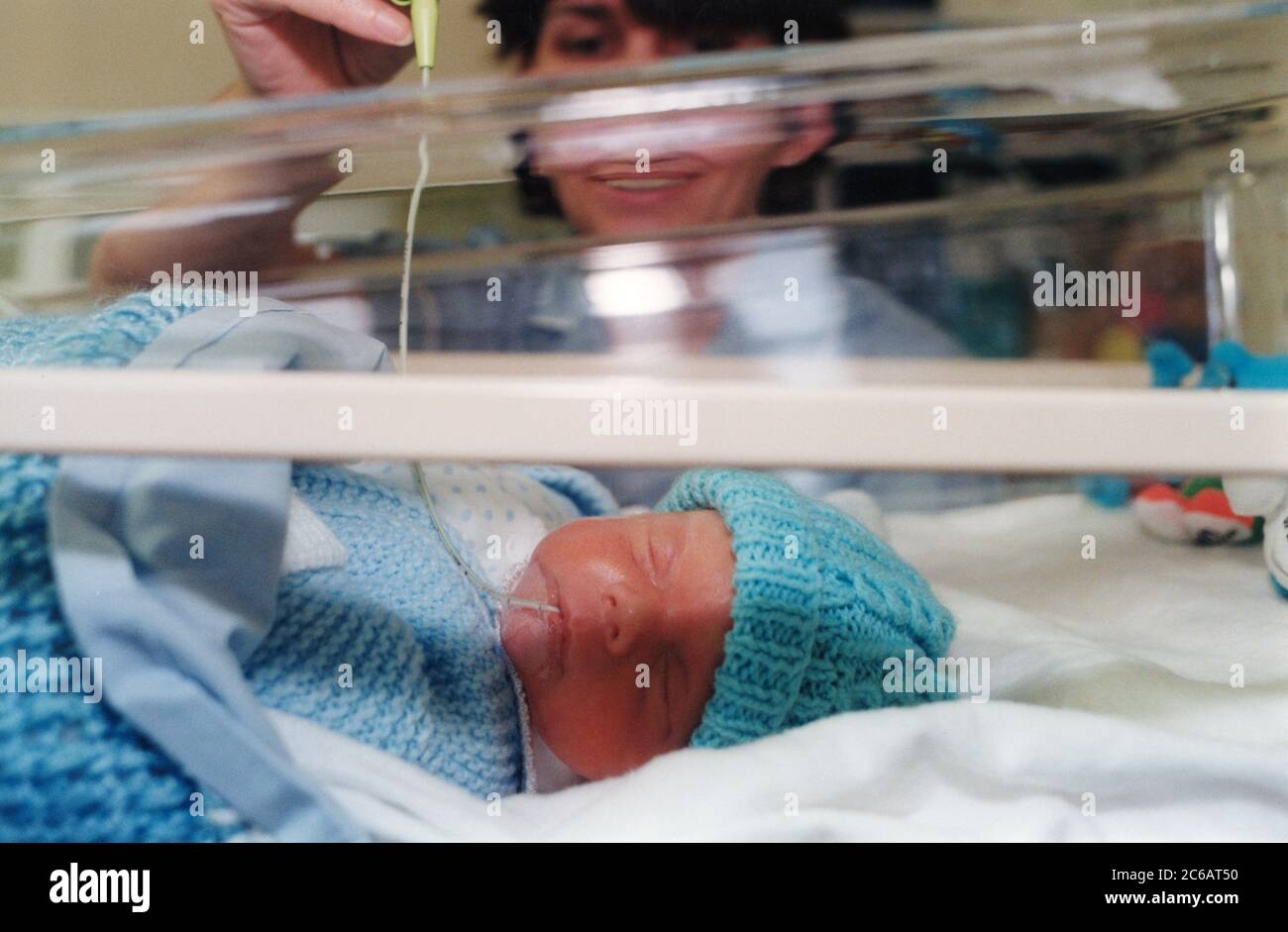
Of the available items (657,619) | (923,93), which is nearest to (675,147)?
(923,93)

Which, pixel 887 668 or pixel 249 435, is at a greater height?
pixel 249 435

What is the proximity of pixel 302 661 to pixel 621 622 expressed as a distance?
0.21 m

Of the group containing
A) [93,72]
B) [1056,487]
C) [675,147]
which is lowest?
[1056,487]

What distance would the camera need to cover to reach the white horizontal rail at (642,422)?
44 centimetres

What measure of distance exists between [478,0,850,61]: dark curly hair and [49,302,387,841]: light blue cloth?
23.8 inches

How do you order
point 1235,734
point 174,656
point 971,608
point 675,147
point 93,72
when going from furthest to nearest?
1. point 93,72
2. point 675,147
3. point 971,608
4. point 1235,734
5. point 174,656

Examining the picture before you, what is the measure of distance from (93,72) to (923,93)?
89cm

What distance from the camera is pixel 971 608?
0.87m

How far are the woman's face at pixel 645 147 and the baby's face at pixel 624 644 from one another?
415 mm

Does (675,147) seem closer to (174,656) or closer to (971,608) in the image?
(971,608)

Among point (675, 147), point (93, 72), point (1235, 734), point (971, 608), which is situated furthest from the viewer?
point (93, 72)
